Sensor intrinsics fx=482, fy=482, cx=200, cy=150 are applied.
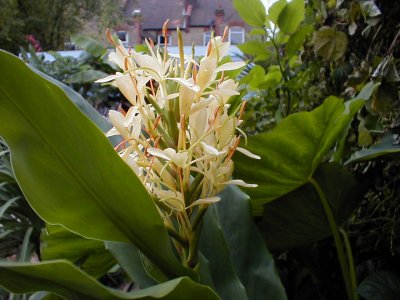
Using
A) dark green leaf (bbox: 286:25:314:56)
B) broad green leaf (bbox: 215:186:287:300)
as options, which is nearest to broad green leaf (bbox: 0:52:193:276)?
broad green leaf (bbox: 215:186:287:300)

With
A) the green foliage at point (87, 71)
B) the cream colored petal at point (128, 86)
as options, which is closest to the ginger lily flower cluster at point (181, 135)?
the cream colored petal at point (128, 86)

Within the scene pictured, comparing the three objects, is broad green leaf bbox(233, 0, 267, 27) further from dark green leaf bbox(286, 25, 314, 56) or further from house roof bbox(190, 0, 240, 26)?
house roof bbox(190, 0, 240, 26)

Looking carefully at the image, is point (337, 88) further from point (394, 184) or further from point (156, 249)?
point (156, 249)

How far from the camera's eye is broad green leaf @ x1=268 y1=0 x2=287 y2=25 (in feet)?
4.22

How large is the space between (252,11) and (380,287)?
78 cm

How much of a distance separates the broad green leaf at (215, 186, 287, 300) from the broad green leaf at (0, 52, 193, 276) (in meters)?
0.31

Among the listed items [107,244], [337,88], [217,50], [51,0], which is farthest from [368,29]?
[51,0]

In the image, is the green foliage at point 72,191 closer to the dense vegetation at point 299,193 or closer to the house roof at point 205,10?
the dense vegetation at point 299,193

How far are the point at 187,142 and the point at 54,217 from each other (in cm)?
17

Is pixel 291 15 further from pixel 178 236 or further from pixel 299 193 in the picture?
pixel 178 236

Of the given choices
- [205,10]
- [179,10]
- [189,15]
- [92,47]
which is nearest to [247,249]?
[92,47]

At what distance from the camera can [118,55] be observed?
574 millimetres

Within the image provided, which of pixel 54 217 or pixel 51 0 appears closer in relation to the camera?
pixel 54 217

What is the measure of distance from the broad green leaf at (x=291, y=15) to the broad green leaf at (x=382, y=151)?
19.5 inches
